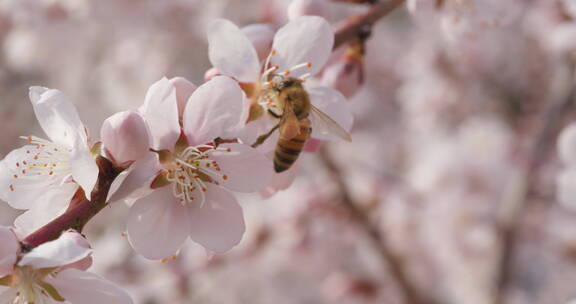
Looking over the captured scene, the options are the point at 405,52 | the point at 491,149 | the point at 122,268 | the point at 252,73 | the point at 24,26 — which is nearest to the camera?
the point at 252,73

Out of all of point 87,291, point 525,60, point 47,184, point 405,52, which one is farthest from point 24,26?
point 525,60

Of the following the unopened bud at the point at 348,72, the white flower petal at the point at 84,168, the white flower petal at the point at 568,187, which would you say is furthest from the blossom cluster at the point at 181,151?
the white flower petal at the point at 568,187

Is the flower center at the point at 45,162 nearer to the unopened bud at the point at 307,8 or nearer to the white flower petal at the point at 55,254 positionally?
the white flower petal at the point at 55,254

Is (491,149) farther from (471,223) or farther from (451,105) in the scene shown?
(451,105)

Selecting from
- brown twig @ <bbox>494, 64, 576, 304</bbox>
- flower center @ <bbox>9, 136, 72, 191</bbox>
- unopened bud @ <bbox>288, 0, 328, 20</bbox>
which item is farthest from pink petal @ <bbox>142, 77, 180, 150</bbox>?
brown twig @ <bbox>494, 64, 576, 304</bbox>

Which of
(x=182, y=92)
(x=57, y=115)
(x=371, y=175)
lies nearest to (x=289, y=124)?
(x=182, y=92)

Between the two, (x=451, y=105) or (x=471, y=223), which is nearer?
(x=471, y=223)

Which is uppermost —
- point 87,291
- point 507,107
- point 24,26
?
point 87,291
